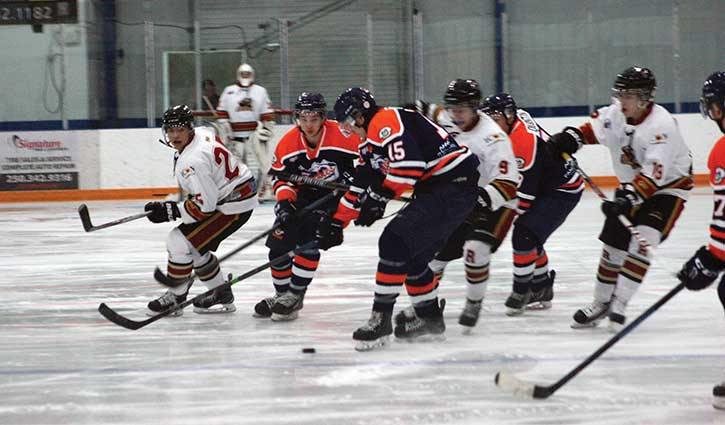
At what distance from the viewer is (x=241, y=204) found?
190 inches

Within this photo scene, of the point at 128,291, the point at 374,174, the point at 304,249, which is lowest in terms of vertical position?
the point at 128,291

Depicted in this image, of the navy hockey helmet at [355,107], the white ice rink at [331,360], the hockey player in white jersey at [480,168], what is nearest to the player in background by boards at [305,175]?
the white ice rink at [331,360]

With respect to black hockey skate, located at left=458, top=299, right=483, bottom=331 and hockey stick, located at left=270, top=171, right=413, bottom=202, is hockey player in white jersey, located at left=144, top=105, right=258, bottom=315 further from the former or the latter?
black hockey skate, located at left=458, top=299, right=483, bottom=331

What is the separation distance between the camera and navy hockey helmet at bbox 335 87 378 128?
3.96 m

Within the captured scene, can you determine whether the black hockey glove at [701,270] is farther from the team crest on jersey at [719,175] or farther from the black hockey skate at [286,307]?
the black hockey skate at [286,307]

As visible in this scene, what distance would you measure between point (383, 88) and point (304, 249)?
7058mm

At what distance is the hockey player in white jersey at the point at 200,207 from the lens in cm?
459

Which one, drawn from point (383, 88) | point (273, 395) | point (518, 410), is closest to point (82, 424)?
point (273, 395)

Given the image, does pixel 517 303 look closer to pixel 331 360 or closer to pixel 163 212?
pixel 331 360

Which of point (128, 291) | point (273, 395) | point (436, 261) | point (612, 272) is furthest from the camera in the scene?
point (128, 291)

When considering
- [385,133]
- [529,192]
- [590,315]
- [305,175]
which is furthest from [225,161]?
[590,315]

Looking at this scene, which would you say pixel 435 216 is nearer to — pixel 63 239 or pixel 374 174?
pixel 374 174

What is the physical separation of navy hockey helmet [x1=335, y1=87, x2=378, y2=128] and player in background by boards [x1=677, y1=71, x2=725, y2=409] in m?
1.27

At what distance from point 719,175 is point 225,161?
2338 millimetres
